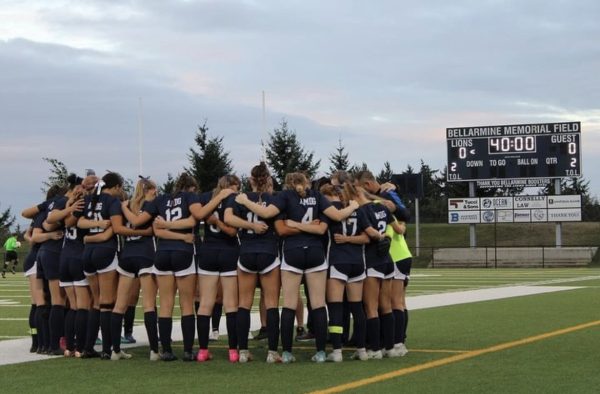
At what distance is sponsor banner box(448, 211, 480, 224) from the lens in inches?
1885

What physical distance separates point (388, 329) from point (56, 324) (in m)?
3.58

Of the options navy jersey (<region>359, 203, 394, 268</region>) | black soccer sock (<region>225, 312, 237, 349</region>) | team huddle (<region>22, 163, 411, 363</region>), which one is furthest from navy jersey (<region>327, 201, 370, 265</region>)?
black soccer sock (<region>225, 312, 237, 349</region>)

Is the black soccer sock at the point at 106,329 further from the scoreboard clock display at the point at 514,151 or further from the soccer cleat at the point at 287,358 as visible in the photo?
the scoreboard clock display at the point at 514,151

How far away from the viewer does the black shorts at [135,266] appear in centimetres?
1005

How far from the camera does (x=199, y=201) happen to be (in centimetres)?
991

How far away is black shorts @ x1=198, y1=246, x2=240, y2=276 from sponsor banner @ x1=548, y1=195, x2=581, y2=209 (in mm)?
38671

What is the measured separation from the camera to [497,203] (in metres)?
47.5

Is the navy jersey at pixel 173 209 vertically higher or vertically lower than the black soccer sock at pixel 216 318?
higher

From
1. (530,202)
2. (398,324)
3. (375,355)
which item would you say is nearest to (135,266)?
(375,355)

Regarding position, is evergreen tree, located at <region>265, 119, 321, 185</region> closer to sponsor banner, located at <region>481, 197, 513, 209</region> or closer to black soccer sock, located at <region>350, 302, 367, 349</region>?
sponsor banner, located at <region>481, 197, 513, 209</region>

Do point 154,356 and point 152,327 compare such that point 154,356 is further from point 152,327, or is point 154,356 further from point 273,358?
point 273,358

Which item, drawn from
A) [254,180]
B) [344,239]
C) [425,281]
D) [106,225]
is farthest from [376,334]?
[425,281]

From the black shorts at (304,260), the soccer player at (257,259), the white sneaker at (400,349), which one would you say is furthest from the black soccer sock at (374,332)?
the soccer player at (257,259)

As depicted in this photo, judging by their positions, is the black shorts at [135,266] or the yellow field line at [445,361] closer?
the yellow field line at [445,361]
